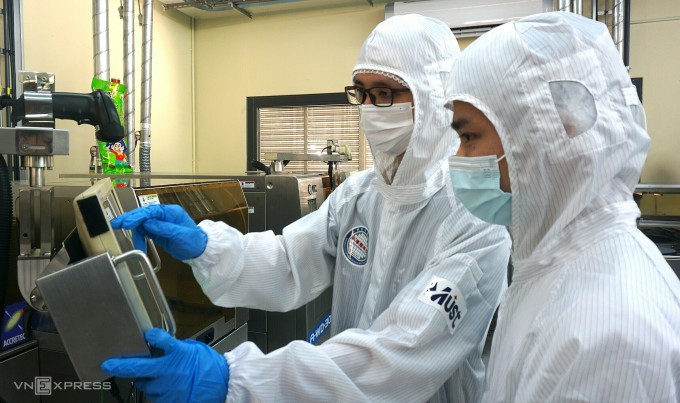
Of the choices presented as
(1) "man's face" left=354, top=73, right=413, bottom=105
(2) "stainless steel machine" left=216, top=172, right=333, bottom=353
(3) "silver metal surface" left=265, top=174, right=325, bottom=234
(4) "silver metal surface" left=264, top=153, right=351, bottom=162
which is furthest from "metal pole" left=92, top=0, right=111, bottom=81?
(1) "man's face" left=354, top=73, right=413, bottom=105

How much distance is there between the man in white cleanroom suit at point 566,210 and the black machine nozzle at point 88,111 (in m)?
0.74

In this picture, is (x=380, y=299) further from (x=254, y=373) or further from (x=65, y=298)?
(x=65, y=298)

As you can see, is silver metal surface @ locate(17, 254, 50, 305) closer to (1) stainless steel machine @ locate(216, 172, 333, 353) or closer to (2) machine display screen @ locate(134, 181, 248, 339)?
(2) machine display screen @ locate(134, 181, 248, 339)

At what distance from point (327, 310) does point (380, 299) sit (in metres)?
1.00

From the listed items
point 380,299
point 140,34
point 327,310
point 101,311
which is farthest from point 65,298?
point 140,34

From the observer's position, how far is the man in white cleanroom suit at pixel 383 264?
0.78 metres

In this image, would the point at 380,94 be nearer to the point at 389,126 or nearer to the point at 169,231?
the point at 389,126

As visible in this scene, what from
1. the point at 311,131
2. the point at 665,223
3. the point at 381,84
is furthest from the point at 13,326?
the point at 665,223

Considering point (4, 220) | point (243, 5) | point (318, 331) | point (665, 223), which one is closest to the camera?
point (4, 220)

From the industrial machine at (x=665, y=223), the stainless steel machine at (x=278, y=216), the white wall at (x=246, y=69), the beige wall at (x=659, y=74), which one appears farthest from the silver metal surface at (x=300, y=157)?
the beige wall at (x=659, y=74)

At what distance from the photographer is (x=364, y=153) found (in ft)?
12.2

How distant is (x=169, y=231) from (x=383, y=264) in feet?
1.60

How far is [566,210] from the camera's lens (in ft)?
2.13

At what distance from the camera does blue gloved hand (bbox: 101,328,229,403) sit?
69 centimetres
